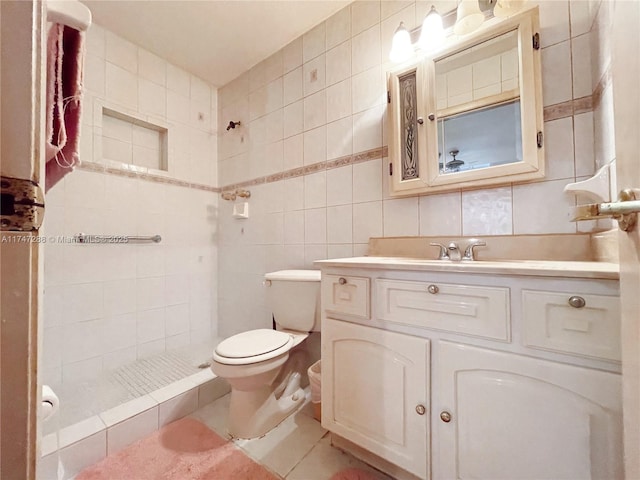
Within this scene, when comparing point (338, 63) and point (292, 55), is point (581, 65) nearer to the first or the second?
point (338, 63)

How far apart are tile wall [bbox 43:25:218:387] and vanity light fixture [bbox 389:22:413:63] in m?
1.68

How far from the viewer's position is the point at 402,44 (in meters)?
1.33

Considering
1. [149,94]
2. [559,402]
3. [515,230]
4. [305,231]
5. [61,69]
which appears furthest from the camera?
[149,94]

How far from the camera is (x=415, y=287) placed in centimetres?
89

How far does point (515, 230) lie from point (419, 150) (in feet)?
1.81

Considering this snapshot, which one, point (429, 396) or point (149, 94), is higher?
point (149, 94)

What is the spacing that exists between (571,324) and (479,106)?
0.97 m

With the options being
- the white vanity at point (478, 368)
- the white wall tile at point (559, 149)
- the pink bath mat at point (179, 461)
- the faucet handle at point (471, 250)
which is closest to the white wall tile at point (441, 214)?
the faucet handle at point (471, 250)

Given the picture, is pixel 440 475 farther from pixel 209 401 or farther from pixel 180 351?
pixel 180 351

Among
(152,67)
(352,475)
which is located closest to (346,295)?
(352,475)

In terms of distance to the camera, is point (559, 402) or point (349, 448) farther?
point (349, 448)

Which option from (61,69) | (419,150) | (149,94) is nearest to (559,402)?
(419,150)

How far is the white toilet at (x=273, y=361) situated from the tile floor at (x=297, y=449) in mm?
52

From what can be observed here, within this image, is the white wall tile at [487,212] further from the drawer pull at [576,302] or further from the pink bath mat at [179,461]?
the pink bath mat at [179,461]
